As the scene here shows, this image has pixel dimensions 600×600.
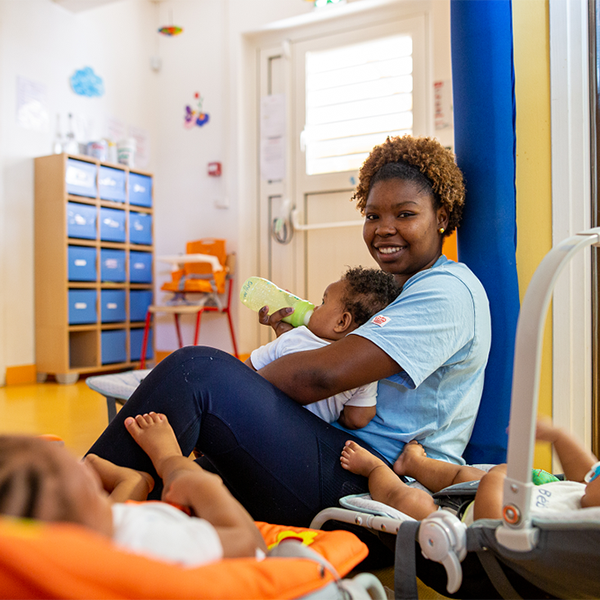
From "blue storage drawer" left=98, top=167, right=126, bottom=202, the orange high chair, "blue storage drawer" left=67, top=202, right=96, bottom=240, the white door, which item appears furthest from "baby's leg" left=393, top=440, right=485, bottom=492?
"blue storage drawer" left=98, top=167, right=126, bottom=202

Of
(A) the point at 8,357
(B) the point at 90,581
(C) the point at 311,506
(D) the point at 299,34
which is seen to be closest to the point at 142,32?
(D) the point at 299,34

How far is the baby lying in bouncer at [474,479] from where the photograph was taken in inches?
31.9

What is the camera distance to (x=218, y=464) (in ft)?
3.26

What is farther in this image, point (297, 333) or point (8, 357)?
point (8, 357)

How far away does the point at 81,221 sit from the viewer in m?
4.11

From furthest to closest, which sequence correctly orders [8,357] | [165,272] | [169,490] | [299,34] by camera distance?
[165,272]
[299,34]
[8,357]
[169,490]

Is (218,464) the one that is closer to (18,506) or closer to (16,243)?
(18,506)

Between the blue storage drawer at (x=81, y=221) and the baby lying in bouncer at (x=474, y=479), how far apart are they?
3.54 m

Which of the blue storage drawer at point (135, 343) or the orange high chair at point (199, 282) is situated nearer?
the orange high chair at point (199, 282)

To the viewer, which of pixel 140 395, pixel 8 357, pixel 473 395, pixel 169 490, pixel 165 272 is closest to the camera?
pixel 169 490

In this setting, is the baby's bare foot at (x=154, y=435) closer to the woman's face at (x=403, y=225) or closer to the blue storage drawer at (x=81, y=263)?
the woman's face at (x=403, y=225)

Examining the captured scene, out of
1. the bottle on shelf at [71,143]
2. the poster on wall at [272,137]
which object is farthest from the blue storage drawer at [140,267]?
the poster on wall at [272,137]

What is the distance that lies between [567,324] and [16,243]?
12.4 ft

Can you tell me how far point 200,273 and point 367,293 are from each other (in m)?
3.40
